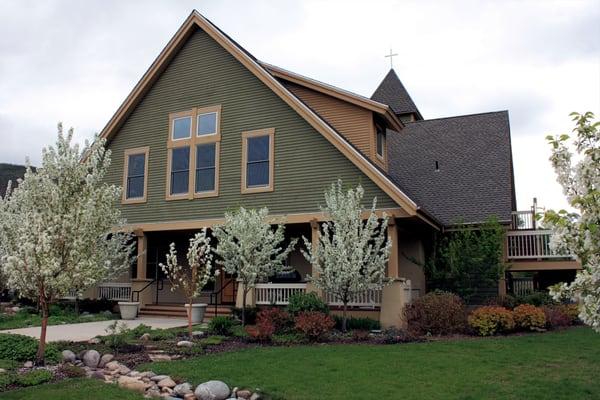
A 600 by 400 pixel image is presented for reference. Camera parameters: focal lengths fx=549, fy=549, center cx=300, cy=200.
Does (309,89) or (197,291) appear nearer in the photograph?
(197,291)

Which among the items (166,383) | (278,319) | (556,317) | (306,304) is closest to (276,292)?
(306,304)

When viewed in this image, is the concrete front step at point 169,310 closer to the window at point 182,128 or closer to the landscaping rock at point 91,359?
the window at point 182,128

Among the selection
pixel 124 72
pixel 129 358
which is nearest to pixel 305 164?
pixel 129 358

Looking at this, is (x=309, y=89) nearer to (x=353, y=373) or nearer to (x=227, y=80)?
(x=227, y=80)

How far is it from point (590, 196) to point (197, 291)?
913 cm

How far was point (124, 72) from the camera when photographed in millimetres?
22547

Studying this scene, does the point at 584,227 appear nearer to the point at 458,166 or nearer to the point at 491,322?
the point at 491,322

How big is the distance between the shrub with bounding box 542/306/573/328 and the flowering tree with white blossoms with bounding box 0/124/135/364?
1029 centimetres

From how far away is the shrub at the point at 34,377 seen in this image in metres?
7.94

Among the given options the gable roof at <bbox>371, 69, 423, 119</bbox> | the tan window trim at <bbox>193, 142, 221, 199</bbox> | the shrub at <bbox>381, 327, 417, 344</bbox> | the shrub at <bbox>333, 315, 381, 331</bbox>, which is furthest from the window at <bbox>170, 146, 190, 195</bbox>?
the gable roof at <bbox>371, 69, 423, 119</bbox>

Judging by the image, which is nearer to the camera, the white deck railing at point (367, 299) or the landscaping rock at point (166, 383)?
the landscaping rock at point (166, 383)

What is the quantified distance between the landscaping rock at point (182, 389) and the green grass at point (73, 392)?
1.86 ft

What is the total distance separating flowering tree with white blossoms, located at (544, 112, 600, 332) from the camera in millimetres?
4633

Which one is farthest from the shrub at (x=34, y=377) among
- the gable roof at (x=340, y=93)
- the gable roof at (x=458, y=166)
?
the gable roof at (x=458, y=166)
